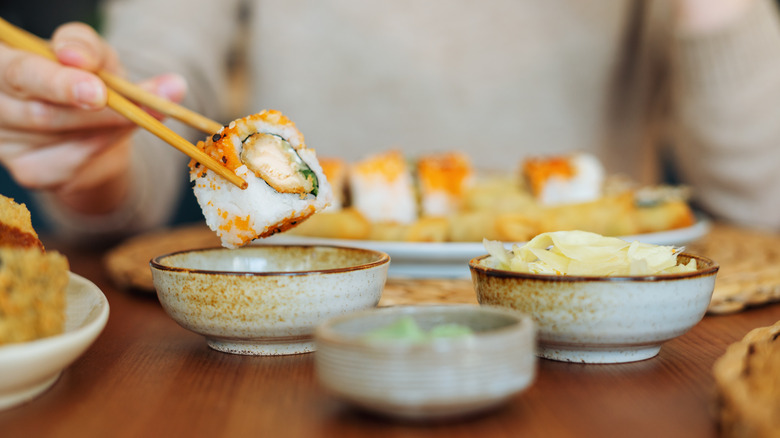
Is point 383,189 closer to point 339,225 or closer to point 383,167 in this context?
point 383,167

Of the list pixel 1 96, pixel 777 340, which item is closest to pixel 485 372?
pixel 777 340

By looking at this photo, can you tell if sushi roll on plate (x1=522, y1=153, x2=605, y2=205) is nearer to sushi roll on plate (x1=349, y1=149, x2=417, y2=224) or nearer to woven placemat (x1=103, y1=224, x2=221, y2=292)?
sushi roll on plate (x1=349, y1=149, x2=417, y2=224)

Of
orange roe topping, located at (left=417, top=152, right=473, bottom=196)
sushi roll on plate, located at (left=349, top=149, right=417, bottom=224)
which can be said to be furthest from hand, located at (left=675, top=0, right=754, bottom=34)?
sushi roll on plate, located at (left=349, top=149, right=417, bottom=224)

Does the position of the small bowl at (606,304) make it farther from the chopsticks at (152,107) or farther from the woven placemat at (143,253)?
the woven placemat at (143,253)

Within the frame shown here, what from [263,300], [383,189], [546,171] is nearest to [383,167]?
[383,189]

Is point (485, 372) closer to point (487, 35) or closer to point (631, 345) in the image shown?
point (631, 345)

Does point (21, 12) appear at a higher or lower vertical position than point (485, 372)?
higher
